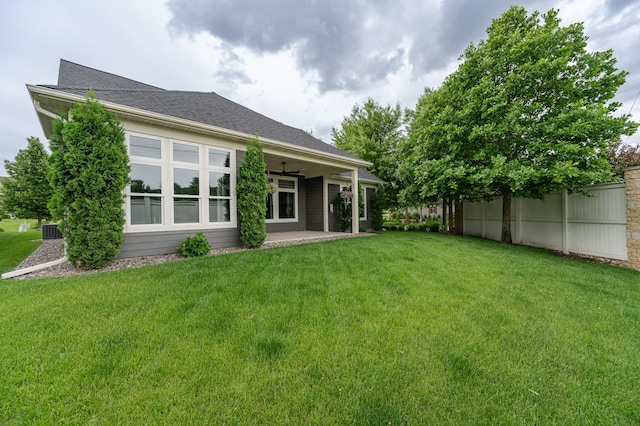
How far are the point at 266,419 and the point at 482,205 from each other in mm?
11364

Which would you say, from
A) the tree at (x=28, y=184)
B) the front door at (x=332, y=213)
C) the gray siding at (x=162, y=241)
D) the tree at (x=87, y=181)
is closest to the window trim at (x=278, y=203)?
the front door at (x=332, y=213)

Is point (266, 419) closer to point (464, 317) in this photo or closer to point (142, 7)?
point (464, 317)

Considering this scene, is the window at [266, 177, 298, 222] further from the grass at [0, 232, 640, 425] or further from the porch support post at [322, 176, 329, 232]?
the grass at [0, 232, 640, 425]

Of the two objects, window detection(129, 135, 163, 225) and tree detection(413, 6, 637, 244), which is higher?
tree detection(413, 6, 637, 244)

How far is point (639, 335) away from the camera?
7.98ft

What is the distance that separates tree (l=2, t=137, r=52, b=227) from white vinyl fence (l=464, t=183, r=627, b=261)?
70.5 ft

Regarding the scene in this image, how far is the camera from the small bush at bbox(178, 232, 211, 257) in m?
5.46

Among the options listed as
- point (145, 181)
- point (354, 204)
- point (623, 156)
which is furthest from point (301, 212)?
point (623, 156)

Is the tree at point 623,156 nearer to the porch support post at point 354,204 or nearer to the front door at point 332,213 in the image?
the porch support post at point 354,204

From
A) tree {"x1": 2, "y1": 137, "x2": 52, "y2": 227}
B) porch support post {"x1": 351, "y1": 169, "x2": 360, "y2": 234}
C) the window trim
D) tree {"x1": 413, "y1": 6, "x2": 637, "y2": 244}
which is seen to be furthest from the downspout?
tree {"x1": 2, "y1": 137, "x2": 52, "y2": 227}

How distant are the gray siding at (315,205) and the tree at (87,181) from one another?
7682 mm

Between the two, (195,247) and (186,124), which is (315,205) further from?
(186,124)

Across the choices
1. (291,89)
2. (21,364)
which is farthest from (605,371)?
(291,89)

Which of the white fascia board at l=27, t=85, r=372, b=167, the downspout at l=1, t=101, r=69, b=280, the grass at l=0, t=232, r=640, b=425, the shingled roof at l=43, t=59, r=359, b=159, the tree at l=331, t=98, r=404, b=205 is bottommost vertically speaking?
the grass at l=0, t=232, r=640, b=425
